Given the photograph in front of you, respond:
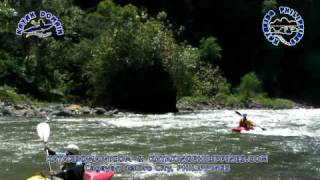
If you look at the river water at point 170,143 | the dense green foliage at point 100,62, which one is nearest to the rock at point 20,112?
the river water at point 170,143

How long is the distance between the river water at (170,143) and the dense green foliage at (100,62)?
8031 millimetres

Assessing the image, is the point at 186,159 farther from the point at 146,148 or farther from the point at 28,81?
the point at 28,81

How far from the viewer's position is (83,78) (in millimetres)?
37500

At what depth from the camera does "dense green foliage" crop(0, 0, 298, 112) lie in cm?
3180

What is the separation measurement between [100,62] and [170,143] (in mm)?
16035

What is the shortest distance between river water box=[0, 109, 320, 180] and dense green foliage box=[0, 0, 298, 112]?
803 centimetres

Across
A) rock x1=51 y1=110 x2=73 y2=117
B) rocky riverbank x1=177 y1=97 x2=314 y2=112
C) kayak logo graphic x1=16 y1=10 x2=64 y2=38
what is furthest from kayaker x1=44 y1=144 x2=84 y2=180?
kayak logo graphic x1=16 y1=10 x2=64 y2=38

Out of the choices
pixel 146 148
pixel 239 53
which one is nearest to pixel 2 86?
pixel 146 148

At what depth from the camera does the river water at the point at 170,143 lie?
12227 mm

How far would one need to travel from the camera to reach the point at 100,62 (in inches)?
1262

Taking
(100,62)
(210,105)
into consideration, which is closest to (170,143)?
(100,62)

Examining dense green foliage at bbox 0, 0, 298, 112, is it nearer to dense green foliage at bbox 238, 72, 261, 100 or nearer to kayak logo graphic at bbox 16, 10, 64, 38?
kayak logo graphic at bbox 16, 10, 64, 38

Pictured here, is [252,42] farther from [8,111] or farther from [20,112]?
[8,111]

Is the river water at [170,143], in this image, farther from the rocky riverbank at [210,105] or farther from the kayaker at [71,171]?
the rocky riverbank at [210,105]
